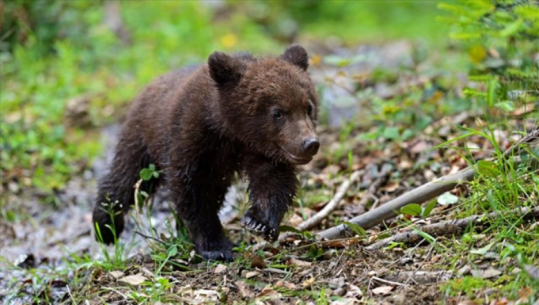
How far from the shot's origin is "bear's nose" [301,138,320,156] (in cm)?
463

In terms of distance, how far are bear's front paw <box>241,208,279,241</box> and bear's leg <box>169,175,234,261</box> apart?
1.54 ft

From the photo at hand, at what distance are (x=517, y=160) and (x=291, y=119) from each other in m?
1.57

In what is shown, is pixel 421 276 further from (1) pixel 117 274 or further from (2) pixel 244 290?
(1) pixel 117 274

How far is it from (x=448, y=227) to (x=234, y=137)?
5.33 ft

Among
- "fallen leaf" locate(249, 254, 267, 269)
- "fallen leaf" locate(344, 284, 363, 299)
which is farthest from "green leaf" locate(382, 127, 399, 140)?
"fallen leaf" locate(344, 284, 363, 299)

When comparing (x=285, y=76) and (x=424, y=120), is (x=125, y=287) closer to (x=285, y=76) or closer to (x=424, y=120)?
(x=285, y=76)

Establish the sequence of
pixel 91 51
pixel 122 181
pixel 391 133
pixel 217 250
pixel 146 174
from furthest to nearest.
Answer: pixel 91 51 < pixel 391 133 < pixel 122 181 < pixel 146 174 < pixel 217 250

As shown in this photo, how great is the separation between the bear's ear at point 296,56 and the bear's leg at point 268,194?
30.9 inches

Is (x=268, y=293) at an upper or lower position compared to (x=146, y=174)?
lower

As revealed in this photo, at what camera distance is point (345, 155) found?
24.2 feet

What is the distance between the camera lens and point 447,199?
5020mm

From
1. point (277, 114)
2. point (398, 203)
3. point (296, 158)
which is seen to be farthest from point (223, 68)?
point (398, 203)

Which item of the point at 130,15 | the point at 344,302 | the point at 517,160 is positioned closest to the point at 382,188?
the point at 517,160

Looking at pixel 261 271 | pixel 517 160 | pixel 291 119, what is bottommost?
pixel 261 271
